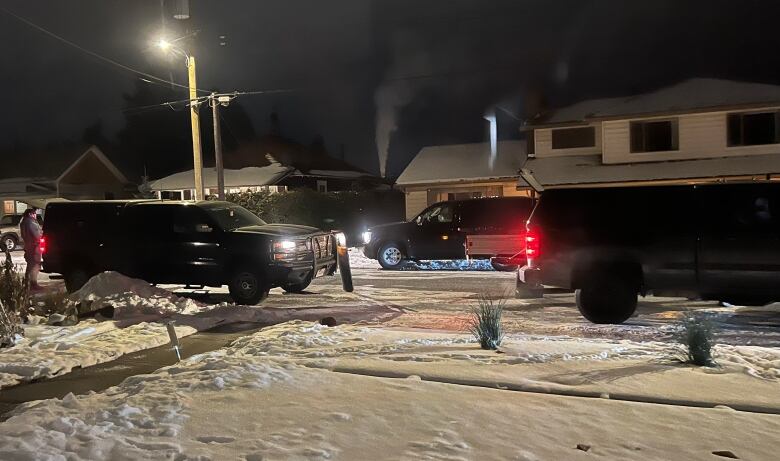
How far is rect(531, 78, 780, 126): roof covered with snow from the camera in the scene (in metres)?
24.5

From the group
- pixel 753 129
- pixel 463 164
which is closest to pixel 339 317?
pixel 753 129

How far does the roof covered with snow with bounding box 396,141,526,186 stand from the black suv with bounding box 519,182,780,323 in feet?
65.8

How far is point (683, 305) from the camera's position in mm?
10953

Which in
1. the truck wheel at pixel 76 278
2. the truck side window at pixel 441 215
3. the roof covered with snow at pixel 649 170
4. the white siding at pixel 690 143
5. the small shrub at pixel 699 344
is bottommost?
the small shrub at pixel 699 344

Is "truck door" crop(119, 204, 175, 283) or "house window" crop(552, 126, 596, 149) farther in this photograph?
"house window" crop(552, 126, 596, 149)

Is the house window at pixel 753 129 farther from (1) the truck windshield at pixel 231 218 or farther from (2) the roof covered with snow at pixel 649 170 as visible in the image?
(1) the truck windshield at pixel 231 218

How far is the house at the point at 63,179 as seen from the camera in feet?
149

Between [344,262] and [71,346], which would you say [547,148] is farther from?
[71,346]

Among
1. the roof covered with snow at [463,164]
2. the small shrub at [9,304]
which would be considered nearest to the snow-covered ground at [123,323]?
the small shrub at [9,304]

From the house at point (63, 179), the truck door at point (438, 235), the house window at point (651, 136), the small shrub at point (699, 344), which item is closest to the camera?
the small shrub at point (699, 344)

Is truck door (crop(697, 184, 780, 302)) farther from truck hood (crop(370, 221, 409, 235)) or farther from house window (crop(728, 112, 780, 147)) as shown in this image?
house window (crop(728, 112, 780, 147))

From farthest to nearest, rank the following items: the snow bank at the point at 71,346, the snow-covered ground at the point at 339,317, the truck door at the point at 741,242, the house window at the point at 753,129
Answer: the house window at the point at 753,129 → the truck door at the point at 741,242 → the snow-covered ground at the point at 339,317 → the snow bank at the point at 71,346

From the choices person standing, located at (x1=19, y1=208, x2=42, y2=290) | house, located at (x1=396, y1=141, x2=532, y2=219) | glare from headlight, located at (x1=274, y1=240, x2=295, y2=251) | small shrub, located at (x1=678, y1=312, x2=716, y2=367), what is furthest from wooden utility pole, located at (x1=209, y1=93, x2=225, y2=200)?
small shrub, located at (x1=678, y1=312, x2=716, y2=367)

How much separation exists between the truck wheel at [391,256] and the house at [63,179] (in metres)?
31.2
